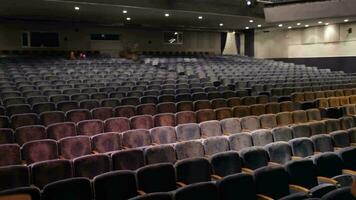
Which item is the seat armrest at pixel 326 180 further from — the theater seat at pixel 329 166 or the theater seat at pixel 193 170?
the theater seat at pixel 193 170

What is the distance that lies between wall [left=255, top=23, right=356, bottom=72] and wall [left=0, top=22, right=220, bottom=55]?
2713mm

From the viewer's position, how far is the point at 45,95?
6.09 m

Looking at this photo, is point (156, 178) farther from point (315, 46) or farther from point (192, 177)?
point (315, 46)

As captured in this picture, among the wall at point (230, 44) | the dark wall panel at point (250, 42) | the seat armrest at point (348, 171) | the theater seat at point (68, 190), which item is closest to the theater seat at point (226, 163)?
the seat armrest at point (348, 171)

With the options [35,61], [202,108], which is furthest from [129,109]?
[35,61]

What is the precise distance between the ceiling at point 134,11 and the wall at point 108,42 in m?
0.57

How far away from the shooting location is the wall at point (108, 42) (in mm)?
13188

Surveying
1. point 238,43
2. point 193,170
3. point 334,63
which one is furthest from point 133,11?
point 238,43

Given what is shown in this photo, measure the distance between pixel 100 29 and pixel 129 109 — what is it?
1045cm

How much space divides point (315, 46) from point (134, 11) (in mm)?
8819

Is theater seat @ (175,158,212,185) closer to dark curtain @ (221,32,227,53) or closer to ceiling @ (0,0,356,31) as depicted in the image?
ceiling @ (0,0,356,31)

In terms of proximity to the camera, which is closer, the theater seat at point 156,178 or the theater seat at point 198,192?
the theater seat at point 198,192

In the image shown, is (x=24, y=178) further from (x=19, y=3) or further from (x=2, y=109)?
(x=19, y=3)

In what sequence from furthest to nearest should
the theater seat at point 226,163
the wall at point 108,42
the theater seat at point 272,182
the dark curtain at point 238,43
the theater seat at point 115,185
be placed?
the dark curtain at point 238,43, the wall at point 108,42, the theater seat at point 226,163, the theater seat at point 272,182, the theater seat at point 115,185
